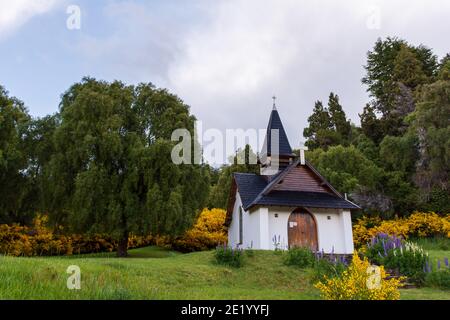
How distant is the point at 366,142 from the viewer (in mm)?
36594

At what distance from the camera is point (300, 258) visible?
578 inches

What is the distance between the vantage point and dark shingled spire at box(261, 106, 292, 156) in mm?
26769

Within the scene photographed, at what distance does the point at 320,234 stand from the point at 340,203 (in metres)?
2.09

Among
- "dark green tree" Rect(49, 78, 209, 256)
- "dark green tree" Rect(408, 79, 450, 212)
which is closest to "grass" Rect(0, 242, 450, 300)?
"dark green tree" Rect(49, 78, 209, 256)

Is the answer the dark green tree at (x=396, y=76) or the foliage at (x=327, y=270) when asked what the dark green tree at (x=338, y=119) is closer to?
the dark green tree at (x=396, y=76)

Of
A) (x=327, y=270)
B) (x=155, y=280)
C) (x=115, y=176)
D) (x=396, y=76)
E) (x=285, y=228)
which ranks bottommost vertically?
(x=155, y=280)

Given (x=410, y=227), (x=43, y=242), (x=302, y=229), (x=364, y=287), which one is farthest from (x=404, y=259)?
(x=43, y=242)

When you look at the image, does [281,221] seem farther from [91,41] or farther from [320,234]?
[91,41]

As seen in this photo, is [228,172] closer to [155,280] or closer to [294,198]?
[294,198]

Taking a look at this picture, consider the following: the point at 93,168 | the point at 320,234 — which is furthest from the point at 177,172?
the point at 320,234

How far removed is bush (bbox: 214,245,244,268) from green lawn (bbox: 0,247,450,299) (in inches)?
11.8

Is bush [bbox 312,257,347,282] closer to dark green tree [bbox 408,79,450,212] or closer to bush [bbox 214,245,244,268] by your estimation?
bush [bbox 214,245,244,268]

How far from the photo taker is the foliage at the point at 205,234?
27188 millimetres

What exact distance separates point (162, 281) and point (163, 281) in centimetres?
5
